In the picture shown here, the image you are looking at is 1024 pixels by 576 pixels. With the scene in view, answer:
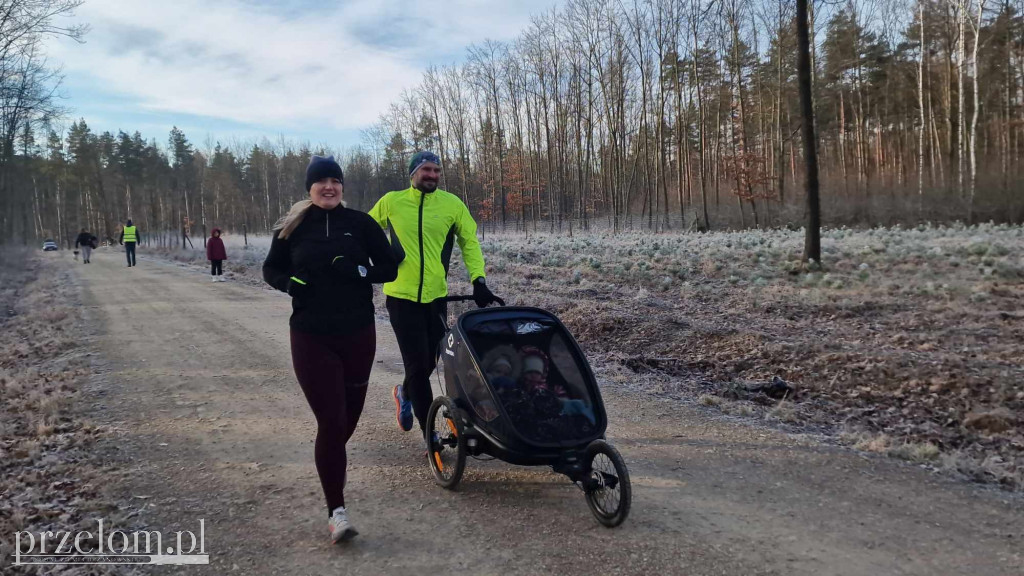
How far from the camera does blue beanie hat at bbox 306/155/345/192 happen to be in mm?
3343

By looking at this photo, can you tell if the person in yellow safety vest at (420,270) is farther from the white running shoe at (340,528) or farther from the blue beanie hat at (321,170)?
the white running shoe at (340,528)

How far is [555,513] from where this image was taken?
3490mm

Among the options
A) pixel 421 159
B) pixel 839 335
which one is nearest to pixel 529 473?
pixel 421 159

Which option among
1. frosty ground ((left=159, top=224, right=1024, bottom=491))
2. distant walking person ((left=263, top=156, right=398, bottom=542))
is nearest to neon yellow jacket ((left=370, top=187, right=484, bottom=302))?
distant walking person ((left=263, top=156, right=398, bottom=542))

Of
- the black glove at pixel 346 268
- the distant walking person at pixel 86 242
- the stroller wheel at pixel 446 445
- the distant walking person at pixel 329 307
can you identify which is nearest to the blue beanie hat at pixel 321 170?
the distant walking person at pixel 329 307

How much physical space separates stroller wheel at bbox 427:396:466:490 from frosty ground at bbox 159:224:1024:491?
8.98ft

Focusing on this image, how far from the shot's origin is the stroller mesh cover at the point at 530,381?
11.0ft

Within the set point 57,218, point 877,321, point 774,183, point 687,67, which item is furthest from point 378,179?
point 57,218

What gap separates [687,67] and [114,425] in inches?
1448

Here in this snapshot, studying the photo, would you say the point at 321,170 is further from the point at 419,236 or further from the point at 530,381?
the point at 530,381

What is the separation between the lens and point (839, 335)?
8.04m

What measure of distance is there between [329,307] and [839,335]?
730 centimetres

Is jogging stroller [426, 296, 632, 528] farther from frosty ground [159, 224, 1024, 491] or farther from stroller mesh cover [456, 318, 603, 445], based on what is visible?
frosty ground [159, 224, 1024, 491]

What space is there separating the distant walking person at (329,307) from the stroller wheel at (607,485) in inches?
52.6
